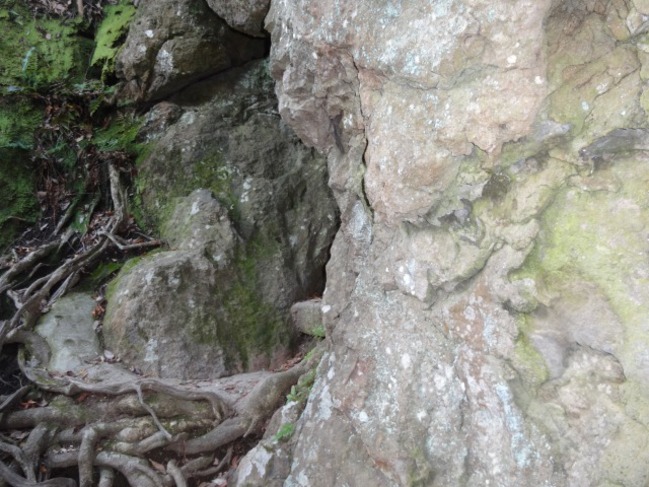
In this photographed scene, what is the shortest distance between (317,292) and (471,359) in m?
4.05

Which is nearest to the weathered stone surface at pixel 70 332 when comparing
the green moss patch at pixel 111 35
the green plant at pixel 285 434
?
the green plant at pixel 285 434

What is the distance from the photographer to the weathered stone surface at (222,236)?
5.88m

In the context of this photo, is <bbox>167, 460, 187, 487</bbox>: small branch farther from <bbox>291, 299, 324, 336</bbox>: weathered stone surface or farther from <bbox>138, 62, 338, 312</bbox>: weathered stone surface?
<bbox>138, 62, 338, 312</bbox>: weathered stone surface

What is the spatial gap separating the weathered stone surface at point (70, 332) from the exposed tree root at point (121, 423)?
13 centimetres

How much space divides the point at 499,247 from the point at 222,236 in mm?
4342

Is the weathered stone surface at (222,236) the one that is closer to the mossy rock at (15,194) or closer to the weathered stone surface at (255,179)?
the weathered stone surface at (255,179)

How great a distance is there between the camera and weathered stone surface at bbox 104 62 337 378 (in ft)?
19.3

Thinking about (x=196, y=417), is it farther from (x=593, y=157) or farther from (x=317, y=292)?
(x=593, y=157)

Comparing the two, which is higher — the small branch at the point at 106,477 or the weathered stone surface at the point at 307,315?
the weathered stone surface at the point at 307,315

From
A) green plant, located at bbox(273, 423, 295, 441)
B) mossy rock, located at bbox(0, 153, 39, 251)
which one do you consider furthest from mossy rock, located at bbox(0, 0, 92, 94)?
green plant, located at bbox(273, 423, 295, 441)

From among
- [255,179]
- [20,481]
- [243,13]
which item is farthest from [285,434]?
[243,13]

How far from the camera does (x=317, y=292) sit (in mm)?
6918

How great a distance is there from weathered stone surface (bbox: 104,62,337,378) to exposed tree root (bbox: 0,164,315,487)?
0.50m

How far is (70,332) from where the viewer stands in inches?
231
